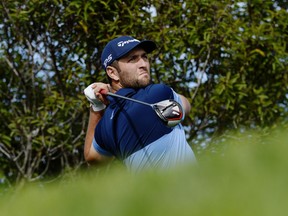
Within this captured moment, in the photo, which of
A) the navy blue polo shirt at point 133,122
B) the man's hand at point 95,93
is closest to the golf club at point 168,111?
the navy blue polo shirt at point 133,122

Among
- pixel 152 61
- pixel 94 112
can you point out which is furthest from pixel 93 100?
pixel 152 61

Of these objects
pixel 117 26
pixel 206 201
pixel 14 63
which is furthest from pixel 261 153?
pixel 14 63

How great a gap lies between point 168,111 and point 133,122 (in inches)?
17.8

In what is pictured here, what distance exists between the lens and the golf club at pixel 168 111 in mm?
4625

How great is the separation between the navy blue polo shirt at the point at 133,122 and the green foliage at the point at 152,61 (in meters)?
3.39

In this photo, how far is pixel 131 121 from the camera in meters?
5.03

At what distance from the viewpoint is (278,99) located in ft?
30.2

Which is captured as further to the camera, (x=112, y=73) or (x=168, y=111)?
(x=112, y=73)

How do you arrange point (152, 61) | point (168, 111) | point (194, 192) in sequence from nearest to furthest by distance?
point (194, 192) → point (168, 111) → point (152, 61)

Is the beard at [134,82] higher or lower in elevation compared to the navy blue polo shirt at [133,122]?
higher

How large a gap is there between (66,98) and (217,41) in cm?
177

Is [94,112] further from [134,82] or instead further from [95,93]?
[134,82]

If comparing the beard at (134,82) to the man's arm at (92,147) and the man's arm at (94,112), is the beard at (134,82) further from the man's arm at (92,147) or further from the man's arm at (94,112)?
the man's arm at (92,147)

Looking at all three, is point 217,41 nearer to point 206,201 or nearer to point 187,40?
point 187,40
